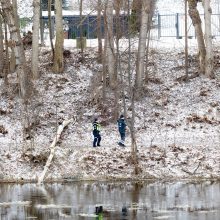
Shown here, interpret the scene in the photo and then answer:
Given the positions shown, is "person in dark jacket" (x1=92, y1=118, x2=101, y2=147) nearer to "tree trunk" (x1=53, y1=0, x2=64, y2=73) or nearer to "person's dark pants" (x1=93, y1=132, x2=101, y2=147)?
"person's dark pants" (x1=93, y1=132, x2=101, y2=147)

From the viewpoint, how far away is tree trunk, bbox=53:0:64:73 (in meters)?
46.6

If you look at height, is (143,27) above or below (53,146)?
above

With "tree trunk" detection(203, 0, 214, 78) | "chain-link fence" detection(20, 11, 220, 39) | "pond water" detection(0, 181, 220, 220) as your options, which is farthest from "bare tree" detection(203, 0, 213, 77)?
"pond water" detection(0, 181, 220, 220)

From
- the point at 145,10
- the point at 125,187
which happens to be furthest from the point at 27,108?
the point at 125,187

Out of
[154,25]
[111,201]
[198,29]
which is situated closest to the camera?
[111,201]

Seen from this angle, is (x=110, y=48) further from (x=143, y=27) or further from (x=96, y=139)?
(x=96, y=139)

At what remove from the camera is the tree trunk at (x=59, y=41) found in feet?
153

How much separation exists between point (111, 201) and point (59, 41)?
1989 cm

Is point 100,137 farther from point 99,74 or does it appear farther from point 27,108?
point 99,74

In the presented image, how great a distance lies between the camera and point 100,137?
1517 inches

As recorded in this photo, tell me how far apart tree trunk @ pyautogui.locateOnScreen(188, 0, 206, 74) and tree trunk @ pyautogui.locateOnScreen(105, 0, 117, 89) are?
5042mm

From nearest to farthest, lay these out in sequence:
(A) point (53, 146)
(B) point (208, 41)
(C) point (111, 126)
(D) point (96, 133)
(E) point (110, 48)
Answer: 1. (A) point (53, 146)
2. (D) point (96, 133)
3. (E) point (110, 48)
4. (C) point (111, 126)
5. (B) point (208, 41)

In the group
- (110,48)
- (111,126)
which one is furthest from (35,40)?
(111,126)

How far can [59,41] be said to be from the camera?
4741 centimetres
